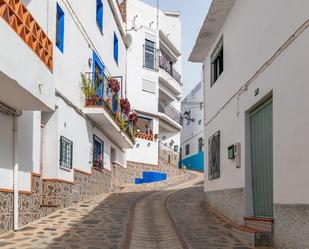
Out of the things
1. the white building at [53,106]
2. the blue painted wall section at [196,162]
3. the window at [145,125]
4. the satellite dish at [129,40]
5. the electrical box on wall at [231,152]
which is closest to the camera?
the white building at [53,106]

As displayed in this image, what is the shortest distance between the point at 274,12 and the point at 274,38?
20.4 inches

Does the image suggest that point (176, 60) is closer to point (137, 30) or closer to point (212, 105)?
point (137, 30)

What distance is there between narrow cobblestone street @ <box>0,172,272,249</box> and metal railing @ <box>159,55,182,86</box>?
18048 millimetres

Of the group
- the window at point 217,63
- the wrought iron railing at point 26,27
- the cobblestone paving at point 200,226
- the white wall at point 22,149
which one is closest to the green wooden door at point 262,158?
the cobblestone paving at point 200,226

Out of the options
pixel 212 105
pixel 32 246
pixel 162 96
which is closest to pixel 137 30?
pixel 162 96

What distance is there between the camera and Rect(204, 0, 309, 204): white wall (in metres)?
7.10

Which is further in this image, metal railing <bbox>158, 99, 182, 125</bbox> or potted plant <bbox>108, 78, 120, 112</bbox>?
metal railing <bbox>158, 99, 182, 125</bbox>

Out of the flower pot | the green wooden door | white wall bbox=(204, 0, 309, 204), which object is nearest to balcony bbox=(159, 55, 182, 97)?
the flower pot

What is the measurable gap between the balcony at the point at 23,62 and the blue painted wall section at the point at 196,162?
96.3 ft

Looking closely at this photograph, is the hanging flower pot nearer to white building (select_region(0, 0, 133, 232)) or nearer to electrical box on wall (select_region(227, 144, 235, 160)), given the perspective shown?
white building (select_region(0, 0, 133, 232))

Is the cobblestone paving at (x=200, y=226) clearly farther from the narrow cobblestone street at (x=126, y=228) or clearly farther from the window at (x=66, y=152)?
the window at (x=66, y=152)

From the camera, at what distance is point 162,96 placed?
112 ft

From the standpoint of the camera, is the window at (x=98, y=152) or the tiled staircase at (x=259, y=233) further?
the window at (x=98, y=152)

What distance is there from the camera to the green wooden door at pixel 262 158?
8984 mm
